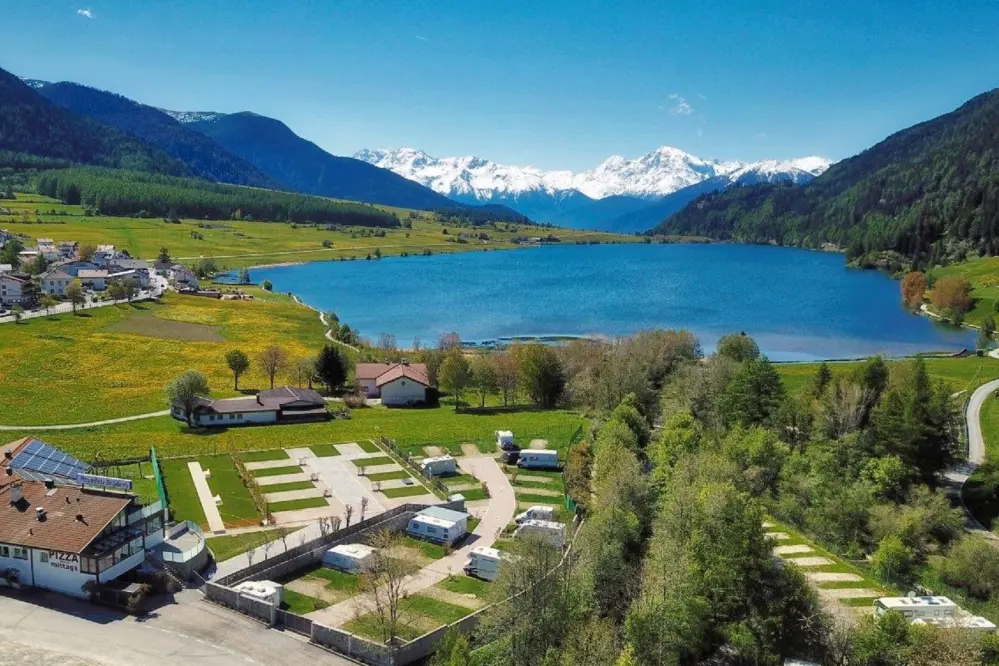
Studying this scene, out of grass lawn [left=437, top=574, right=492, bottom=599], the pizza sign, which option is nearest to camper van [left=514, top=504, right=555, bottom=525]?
grass lawn [left=437, top=574, right=492, bottom=599]

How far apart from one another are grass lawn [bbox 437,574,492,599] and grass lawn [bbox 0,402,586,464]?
16.0 metres

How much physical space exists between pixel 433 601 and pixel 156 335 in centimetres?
7110

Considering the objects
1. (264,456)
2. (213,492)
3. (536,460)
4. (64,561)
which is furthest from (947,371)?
(64,561)

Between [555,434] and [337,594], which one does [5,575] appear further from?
[555,434]

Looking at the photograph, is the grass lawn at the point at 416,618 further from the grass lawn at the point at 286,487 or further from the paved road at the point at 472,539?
the grass lawn at the point at 286,487

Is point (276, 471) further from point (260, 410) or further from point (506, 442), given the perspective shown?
point (506, 442)

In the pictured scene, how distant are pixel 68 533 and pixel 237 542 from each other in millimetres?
7589

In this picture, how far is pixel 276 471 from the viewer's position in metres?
45.6

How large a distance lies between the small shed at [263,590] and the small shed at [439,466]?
16.8 metres

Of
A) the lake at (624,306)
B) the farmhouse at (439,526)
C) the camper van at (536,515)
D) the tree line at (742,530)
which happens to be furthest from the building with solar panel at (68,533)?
the lake at (624,306)

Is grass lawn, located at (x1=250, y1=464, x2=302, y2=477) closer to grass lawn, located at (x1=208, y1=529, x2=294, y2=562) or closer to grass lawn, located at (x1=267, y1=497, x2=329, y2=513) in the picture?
grass lawn, located at (x1=267, y1=497, x2=329, y2=513)

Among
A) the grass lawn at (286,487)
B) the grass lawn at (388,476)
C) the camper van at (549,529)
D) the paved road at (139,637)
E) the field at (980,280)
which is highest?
the field at (980,280)

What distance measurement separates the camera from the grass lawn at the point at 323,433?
48.7 metres

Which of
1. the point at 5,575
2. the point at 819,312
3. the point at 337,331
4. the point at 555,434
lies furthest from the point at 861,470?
the point at 819,312
